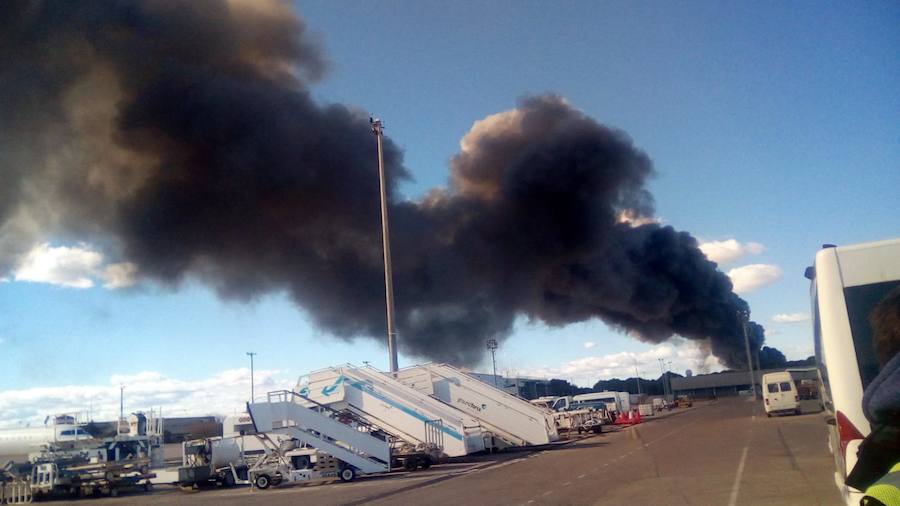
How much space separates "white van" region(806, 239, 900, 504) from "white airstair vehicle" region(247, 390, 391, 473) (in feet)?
54.3

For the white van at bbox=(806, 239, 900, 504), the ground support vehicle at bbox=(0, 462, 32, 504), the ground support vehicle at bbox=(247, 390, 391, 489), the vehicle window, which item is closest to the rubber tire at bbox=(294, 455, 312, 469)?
the ground support vehicle at bbox=(247, 390, 391, 489)

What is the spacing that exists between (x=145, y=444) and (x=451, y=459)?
36.1 feet

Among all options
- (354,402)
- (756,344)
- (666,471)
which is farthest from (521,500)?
(756,344)

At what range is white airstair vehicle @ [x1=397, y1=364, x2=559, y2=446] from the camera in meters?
25.2

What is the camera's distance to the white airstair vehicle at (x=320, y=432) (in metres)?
19.1

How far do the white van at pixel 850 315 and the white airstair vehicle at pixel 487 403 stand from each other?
2117 centimetres

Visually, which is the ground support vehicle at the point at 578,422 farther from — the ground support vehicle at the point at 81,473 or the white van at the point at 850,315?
the white van at the point at 850,315

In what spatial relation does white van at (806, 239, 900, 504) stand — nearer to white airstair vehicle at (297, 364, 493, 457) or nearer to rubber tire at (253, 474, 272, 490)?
rubber tire at (253, 474, 272, 490)

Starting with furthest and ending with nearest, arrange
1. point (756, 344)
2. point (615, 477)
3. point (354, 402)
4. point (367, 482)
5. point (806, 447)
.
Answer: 1. point (756, 344)
2. point (354, 402)
3. point (367, 482)
4. point (806, 447)
5. point (615, 477)

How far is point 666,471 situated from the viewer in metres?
13.8

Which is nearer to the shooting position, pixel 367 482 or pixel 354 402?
pixel 367 482

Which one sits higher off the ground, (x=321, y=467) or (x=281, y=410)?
(x=281, y=410)

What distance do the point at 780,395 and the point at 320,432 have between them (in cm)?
1996

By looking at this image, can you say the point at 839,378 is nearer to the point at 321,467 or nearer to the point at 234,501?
the point at 234,501
